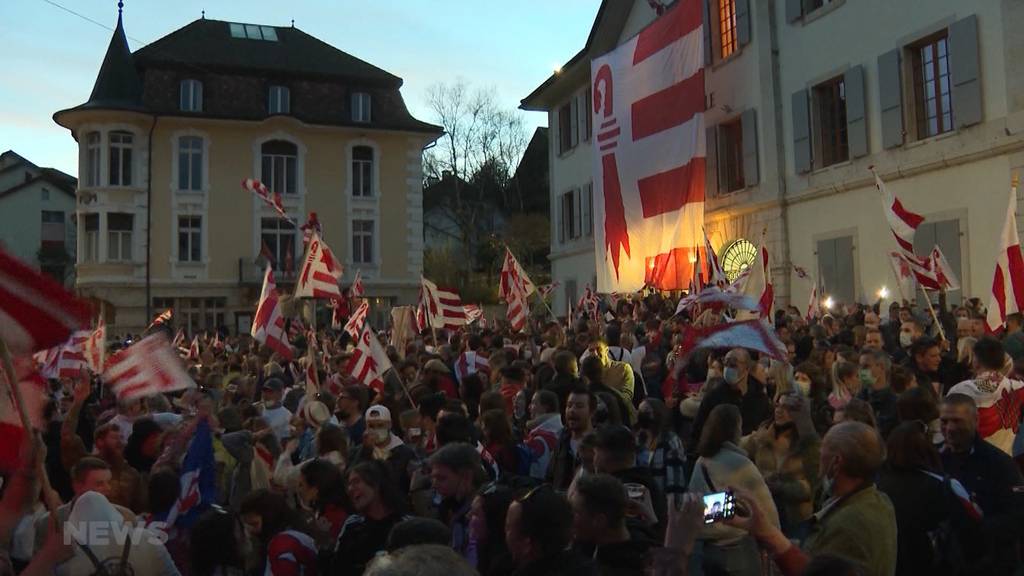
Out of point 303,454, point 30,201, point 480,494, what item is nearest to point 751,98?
point 303,454

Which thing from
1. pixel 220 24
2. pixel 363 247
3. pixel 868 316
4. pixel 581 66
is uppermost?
pixel 220 24

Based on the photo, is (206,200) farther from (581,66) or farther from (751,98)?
(751,98)

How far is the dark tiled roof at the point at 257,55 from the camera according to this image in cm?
4006

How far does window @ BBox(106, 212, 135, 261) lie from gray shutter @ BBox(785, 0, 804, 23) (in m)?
28.0

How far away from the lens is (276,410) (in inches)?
365

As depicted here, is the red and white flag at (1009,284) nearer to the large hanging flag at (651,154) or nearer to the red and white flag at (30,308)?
the red and white flag at (30,308)

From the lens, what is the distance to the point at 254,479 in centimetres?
686

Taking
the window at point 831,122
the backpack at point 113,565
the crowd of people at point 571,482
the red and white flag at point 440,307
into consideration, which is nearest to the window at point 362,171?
the window at point 831,122

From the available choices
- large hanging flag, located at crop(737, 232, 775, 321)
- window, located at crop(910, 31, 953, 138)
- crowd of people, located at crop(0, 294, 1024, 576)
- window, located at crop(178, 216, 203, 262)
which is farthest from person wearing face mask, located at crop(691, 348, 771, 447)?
window, located at crop(178, 216, 203, 262)

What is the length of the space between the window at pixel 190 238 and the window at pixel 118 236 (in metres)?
1.91

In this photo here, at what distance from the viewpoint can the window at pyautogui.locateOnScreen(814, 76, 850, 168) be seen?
781 inches

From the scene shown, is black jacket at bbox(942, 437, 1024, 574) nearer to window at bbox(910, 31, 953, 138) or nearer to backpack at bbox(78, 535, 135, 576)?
backpack at bbox(78, 535, 135, 576)

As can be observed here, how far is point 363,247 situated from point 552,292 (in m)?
11.1

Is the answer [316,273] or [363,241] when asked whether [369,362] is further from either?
[363,241]
